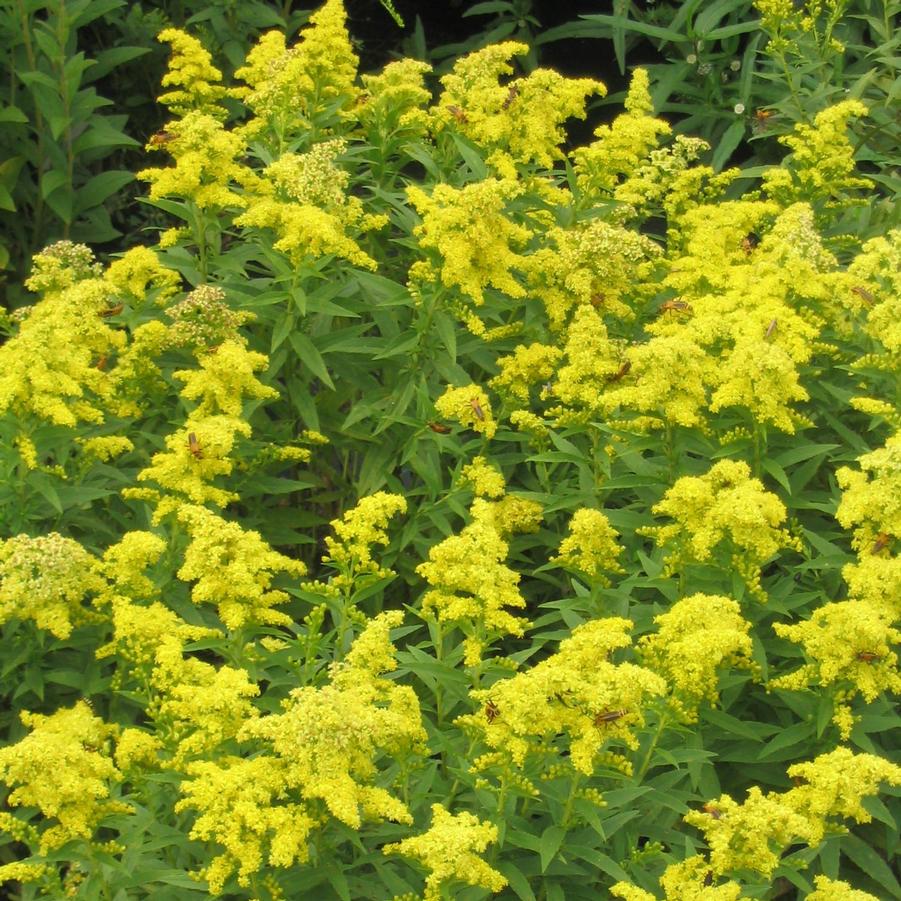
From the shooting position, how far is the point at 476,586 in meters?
3.54

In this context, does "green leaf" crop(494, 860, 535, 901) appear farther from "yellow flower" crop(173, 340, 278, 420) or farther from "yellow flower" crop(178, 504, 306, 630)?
"yellow flower" crop(173, 340, 278, 420)

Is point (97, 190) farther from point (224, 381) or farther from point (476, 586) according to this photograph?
point (476, 586)

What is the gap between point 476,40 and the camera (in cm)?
768

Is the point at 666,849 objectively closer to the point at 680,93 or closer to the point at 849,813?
the point at 849,813

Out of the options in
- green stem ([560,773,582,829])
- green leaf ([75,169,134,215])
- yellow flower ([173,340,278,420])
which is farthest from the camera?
green leaf ([75,169,134,215])

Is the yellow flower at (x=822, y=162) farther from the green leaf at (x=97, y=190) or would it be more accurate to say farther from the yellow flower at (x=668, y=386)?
the green leaf at (x=97, y=190)

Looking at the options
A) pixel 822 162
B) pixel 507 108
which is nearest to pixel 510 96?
pixel 507 108

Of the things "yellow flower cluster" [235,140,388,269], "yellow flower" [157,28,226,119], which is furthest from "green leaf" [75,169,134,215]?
"yellow flower cluster" [235,140,388,269]

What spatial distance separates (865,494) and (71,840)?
2.12 m

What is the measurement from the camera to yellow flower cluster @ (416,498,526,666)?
3500 millimetres

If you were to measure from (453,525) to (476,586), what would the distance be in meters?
1.32

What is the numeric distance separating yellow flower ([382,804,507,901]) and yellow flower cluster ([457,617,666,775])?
216 millimetres

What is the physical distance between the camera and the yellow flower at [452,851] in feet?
9.32

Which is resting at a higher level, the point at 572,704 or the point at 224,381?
the point at 224,381
